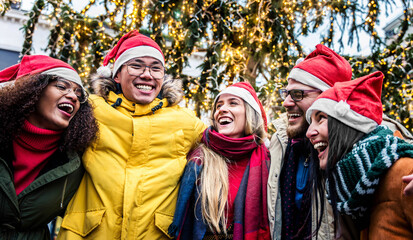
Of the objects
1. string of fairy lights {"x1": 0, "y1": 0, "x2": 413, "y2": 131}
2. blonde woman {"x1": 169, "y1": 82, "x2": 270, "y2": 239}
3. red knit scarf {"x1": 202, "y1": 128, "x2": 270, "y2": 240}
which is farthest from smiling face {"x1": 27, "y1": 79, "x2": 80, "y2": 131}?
string of fairy lights {"x1": 0, "y1": 0, "x2": 413, "y2": 131}

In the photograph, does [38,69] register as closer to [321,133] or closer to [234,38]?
[321,133]

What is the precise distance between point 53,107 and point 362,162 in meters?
2.11

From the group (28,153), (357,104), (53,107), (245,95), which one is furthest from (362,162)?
(28,153)

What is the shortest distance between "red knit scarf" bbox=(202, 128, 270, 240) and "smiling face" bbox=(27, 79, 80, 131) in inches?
46.8

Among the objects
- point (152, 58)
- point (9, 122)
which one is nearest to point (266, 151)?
point (152, 58)

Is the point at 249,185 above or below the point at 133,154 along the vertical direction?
below

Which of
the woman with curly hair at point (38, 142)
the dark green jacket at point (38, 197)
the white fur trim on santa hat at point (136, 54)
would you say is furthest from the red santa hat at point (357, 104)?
the dark green jacket at point (38, 197)

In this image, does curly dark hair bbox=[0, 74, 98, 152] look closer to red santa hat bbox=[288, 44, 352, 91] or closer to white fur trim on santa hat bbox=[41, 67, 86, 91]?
white fur trim on santa hat bbox=[41, 67, 86, 91]

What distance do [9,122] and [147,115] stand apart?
1010mm

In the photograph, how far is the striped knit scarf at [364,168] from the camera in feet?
4.50

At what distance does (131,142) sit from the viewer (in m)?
2.31

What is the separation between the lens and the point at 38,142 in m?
2.09

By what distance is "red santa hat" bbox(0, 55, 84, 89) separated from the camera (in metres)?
2.17

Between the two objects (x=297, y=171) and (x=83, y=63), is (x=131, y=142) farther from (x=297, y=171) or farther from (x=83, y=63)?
(x=83, y=63)
